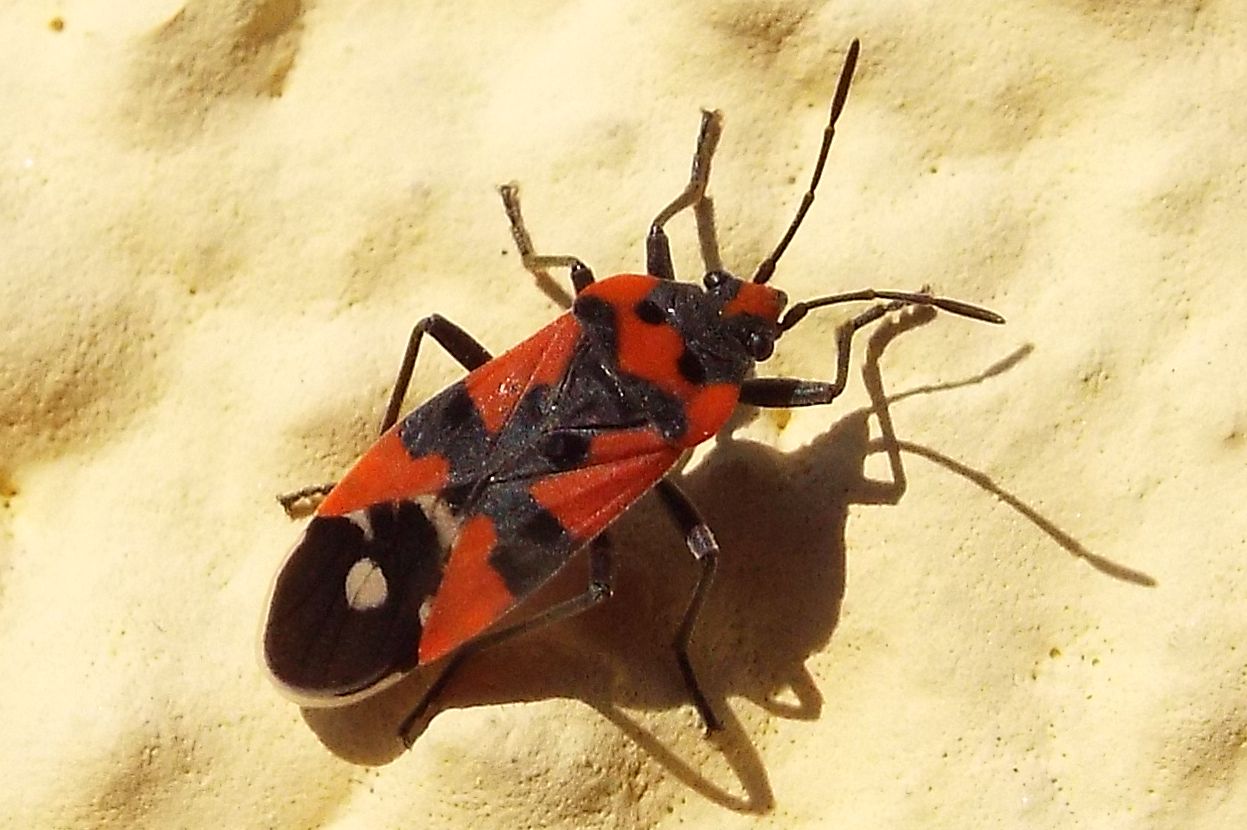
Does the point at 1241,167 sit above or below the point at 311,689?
above

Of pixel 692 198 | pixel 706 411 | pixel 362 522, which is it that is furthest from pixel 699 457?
pixel 362 522

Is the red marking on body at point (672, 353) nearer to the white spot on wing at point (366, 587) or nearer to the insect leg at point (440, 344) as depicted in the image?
the insect leg at point (440, 344)

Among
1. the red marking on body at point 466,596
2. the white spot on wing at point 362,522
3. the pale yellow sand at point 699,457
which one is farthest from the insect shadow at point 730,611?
the white spot on wing at point 362,522

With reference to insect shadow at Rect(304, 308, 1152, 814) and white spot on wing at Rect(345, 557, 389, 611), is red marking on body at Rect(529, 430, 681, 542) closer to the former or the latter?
insect shadow at Rect(304, 308, 1152, 814)

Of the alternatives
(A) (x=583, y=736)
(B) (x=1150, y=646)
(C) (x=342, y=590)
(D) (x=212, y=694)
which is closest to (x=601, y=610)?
(A) (x=583, y=736)

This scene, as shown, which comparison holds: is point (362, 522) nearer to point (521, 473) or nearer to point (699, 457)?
point (521, 473)

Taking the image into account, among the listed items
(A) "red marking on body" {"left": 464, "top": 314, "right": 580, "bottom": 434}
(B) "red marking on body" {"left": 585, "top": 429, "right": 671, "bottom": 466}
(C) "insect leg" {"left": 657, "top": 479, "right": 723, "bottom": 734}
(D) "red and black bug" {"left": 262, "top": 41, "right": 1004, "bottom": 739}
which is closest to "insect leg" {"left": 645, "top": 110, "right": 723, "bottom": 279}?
(D) "red and black bug" {"left": 262, "top": 41, "right": 1004, "bottom": 739}

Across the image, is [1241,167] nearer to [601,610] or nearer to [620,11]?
[620,11]
